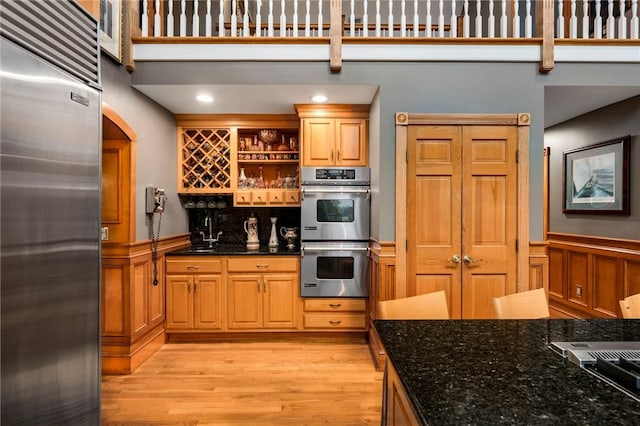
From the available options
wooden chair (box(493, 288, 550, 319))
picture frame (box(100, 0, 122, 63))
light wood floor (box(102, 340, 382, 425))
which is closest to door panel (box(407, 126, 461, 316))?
light wood floor (box(102, 340, 382, 425))

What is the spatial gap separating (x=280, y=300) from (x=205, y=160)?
177cm

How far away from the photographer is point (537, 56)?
287 cm

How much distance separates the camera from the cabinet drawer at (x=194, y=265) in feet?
11.2

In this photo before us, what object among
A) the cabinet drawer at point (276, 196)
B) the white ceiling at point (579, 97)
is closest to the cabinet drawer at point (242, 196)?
the cabinet drawer at point (276, 196)

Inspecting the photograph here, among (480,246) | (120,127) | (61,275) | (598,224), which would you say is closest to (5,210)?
(61,275)

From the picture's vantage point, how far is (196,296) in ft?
11.3

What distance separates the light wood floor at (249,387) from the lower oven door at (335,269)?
52 centimetres

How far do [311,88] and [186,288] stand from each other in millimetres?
2248

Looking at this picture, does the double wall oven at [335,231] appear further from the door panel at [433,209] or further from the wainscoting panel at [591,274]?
the wainscoting panel at [591,274]

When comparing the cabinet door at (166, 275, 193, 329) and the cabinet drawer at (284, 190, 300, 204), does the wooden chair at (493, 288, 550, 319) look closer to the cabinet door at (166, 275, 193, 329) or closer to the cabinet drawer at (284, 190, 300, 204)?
the cabinet drawer at (284, 190, 300, 204)

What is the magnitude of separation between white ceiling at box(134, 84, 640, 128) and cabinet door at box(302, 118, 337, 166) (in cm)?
22

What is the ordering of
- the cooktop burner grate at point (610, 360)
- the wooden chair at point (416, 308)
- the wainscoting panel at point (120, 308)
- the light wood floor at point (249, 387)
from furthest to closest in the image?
the wainscoting panel at point (120, 308), the light wood floor at point (249, 387), the wooden chair at point (416, 308), the cooktop burner grate at point (610, 360)

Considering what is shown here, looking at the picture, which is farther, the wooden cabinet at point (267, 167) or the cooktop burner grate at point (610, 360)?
the wooden cabinet at point (267, 167)

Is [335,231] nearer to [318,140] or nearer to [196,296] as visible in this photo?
[318,140]
